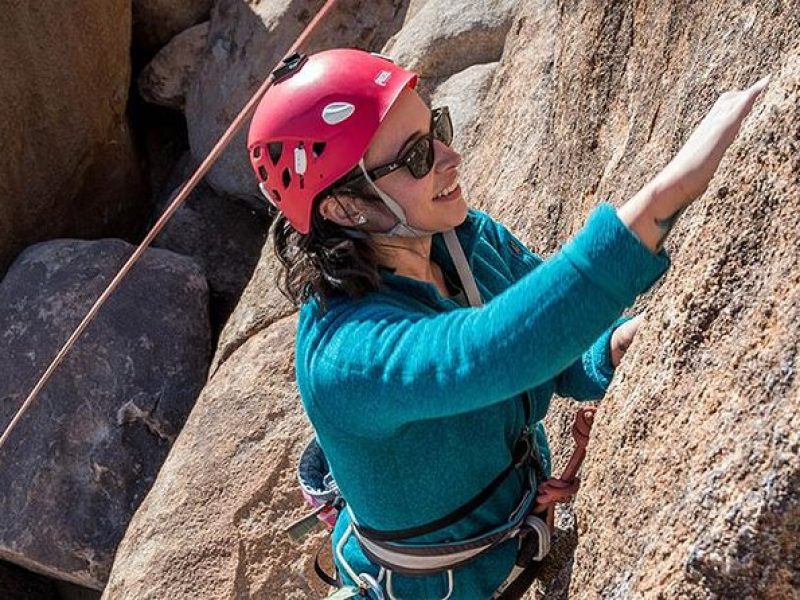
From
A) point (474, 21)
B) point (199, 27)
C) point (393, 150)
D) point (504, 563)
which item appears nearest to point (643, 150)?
point (393, 150)

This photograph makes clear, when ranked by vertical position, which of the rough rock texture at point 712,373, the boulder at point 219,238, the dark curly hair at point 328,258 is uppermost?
the dark curly hair at point 328,258

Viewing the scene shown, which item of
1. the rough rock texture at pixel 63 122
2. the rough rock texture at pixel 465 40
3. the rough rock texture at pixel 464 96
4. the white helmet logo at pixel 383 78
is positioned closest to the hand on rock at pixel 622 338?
the white helmet logo at pixel 383 78

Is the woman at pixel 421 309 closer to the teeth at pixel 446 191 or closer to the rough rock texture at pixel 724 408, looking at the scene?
the teeth at pixel 446 191

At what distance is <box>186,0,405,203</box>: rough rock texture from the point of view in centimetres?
866

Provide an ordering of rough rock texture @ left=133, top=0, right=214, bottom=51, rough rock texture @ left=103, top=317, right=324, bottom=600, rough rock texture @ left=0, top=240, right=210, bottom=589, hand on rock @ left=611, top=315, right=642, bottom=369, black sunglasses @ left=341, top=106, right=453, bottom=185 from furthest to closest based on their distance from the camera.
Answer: rough rock texture @ left=133, top=0, right=214, bottom=51 → rough rock texture @ left=0, top=240, right=210, bottom=589 → rough rock texture @ left=103, top=317, right=324, bottom=600 → hand on rock @ left=611, top=315, right=642, bottom=369 → black sunglasses @ left=341, top=106, right=453, bottom=185

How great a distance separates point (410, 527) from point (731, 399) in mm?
861

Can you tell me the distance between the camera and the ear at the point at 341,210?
2744 millimetres

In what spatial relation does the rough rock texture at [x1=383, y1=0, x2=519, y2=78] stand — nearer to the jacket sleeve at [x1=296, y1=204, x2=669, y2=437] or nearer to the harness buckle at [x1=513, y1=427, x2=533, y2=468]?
the harness buckle at [x1=513, y1=427, x2=533, y2=468]

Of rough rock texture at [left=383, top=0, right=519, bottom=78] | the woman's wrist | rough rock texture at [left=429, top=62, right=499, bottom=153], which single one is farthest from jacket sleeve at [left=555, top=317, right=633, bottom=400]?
rough rock texture at [left=383, top=0, right=519, bottom=78]

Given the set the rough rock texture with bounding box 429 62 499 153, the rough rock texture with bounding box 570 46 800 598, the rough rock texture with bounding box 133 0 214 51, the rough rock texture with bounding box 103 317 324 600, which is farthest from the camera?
the rough rock texture with bounding box 133 0 214 51

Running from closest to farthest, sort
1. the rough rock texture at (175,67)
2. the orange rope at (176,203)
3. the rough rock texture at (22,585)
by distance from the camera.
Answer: the orange rope at (176,203) < the rough rock texture at (22,585) < the rough rock texture at (175,67)

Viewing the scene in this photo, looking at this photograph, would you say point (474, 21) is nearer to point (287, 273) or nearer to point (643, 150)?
point (643, 150)

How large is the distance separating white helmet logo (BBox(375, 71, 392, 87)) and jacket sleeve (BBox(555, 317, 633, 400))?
2.39 feet

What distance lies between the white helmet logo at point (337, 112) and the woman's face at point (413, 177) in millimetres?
75
